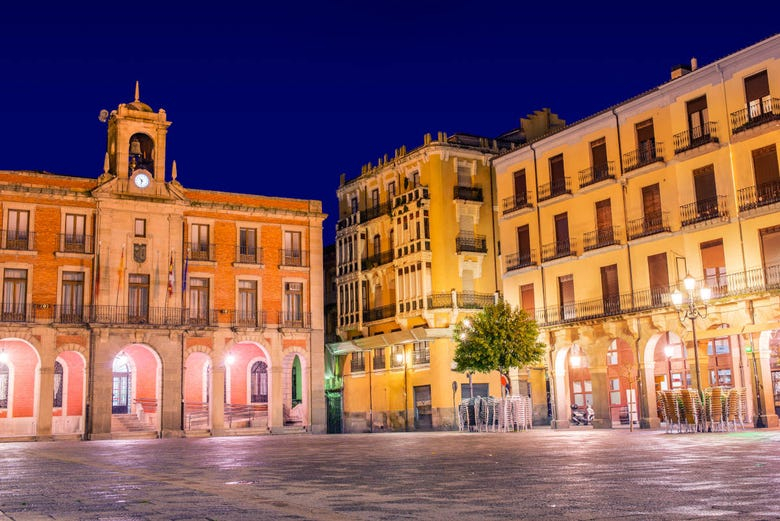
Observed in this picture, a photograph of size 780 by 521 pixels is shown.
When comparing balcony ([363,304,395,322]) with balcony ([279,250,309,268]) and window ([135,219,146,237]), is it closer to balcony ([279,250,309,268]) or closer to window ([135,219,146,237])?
balcony ([279,250,309,268])

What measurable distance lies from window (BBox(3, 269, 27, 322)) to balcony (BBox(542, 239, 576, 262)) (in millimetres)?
26571

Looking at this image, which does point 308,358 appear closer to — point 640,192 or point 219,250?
point 219,250

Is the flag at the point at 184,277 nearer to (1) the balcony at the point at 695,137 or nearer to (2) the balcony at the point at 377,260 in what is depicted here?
(2) the balcony at the point at 377,260

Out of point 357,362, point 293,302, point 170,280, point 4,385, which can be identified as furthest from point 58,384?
point 357,362

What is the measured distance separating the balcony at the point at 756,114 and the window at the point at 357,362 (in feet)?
97.9

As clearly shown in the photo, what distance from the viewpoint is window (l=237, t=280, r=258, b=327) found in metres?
48.4

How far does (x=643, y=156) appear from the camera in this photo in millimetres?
36812

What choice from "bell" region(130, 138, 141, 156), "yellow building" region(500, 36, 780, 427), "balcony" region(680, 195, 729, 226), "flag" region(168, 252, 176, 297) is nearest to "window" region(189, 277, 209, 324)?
"flag" region(168, 252, 176, 297)

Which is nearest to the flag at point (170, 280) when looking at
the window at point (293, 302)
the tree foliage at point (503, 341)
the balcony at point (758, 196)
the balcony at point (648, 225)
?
the window at point (293, 302)

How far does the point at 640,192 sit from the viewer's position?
3678 cm

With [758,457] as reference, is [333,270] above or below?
above

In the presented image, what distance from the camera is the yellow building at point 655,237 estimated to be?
31375mm

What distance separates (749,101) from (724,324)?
876 centimetres

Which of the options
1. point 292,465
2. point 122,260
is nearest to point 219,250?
point 122,260
